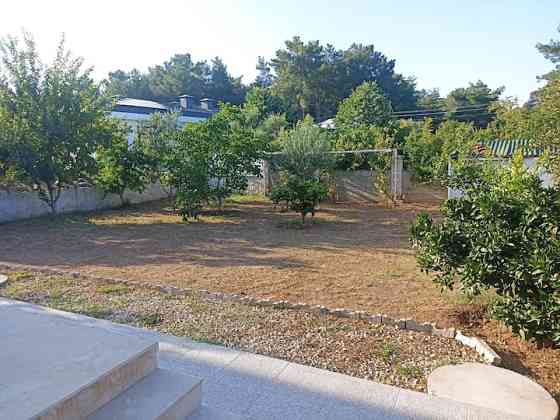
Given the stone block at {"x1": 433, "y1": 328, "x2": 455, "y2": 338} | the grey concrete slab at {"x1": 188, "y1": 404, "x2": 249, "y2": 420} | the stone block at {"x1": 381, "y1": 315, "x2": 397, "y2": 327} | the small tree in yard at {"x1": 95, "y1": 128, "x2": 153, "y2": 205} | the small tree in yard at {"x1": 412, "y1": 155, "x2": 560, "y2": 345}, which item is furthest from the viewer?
the small tree in yard at {"x1": 95, "y1": 128, "x2": 153, "y2": 205}

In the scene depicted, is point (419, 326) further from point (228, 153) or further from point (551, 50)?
point (551, 50)

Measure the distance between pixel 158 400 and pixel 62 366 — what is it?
1.69ft

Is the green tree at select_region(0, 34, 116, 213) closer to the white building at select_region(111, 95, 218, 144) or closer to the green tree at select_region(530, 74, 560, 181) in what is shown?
the green tree at select_region(530, 74, 560, 181)

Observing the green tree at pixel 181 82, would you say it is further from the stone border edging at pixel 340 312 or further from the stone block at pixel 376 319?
the stone block at pixel 376 319

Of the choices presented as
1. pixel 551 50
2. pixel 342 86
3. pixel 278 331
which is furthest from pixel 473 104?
pixel 278 331

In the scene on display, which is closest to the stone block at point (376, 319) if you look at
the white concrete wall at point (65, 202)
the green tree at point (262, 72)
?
the white concrete wall at point (65, 202)

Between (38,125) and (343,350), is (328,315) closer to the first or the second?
(343,350)

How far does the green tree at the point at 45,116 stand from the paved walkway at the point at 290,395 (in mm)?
7633

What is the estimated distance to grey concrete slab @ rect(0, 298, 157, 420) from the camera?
1.73 m

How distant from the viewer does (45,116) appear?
8.55m

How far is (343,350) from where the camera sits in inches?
116

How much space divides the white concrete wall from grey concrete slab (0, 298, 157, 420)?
7953mm

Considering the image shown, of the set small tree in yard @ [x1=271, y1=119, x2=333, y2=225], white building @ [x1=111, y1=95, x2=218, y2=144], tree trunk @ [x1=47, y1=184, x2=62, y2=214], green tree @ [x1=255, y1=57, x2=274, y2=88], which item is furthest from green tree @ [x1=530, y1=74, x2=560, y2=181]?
green tree @ [x1=255, y1=57, x2=274, y2=88]

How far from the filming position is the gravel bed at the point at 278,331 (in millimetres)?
2764
